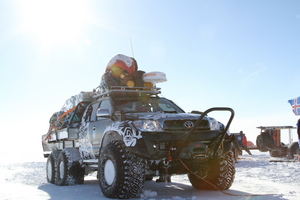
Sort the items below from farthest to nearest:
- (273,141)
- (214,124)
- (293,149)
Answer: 1. (273,141)
2. (293,149)
3. (214,124)

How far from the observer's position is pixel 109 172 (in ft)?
18.8

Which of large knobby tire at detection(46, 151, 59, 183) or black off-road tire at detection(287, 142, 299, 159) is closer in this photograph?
large knobby tire at detection(46, 151, 59, 183)

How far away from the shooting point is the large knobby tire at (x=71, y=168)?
26.1 ft

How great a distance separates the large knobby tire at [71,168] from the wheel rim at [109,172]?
7.62 feet

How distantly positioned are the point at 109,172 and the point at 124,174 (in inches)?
19.2

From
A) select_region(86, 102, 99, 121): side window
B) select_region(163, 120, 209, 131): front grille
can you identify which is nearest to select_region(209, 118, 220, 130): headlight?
select_region(163, 120, 209, 131): front grille

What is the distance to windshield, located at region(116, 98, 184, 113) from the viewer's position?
22.0 ft

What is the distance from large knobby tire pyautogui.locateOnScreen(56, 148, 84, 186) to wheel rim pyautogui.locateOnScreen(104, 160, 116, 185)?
7.62 ft

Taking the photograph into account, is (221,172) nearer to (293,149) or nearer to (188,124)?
(188,124)

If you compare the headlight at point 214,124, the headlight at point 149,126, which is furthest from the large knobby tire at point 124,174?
the headlight at point 214,124

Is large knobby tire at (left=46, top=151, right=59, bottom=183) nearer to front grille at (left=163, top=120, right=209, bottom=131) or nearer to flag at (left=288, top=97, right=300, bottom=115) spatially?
front grille at (left=163, top=120, right=209, bottom=131)

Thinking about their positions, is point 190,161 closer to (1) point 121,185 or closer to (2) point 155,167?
(2) point 155,167

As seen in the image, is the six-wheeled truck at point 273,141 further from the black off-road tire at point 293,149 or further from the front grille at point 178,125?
the front grille at point 178,125

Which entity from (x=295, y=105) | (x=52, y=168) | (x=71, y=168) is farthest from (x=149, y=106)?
(x=295, y=105)
